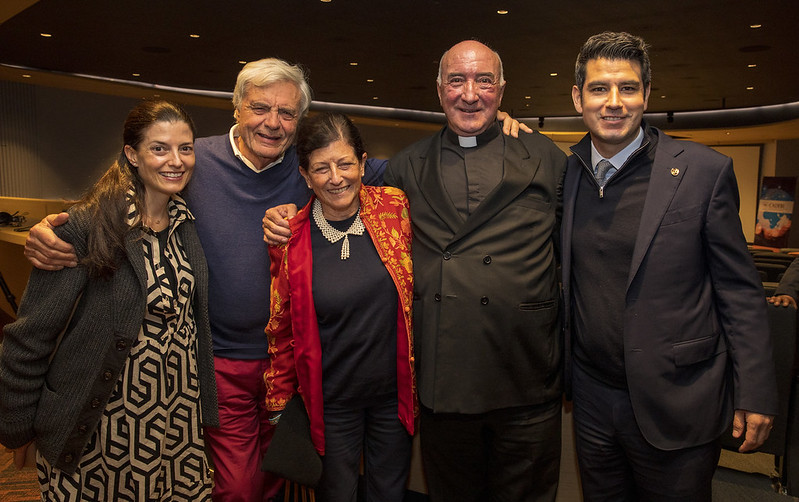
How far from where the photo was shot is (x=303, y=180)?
225 centimetres

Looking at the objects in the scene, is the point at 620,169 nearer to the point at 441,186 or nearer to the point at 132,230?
the point at 441,186

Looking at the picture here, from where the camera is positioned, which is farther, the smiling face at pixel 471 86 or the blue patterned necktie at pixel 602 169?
the smiling face at pixel 471 86

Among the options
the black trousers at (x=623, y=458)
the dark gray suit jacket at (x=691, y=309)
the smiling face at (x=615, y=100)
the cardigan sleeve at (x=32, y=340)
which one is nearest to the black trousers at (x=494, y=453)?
the black trousers at (x=623, y=458)

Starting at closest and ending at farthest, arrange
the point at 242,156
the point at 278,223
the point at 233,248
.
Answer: the point at 278,223 < the point at 233,248 < the point at 242,156

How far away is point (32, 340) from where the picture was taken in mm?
1636

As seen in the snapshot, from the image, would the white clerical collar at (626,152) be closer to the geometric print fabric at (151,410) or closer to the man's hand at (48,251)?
the geometric print fabric at (151,410)

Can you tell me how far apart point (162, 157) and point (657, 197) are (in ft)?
4.89

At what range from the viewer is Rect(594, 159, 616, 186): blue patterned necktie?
1800 millimetres

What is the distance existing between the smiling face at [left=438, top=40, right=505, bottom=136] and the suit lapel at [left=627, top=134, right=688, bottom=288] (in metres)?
0.61

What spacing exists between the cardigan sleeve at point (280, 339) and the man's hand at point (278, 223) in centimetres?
4

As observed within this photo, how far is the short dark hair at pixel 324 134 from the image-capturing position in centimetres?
189

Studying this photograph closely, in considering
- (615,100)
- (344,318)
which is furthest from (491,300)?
(615,100)

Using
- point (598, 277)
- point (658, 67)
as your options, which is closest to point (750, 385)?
point (598, 277)

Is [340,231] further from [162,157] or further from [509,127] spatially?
[509,127]
